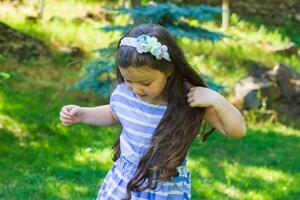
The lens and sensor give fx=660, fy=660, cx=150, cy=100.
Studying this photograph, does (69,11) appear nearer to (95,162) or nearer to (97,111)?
(95,162)

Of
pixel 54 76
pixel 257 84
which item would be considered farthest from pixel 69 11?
pixel 257 84

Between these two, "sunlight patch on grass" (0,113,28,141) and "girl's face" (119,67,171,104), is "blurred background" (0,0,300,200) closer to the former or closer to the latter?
"sunlight patch on grass" (0,113,28,141)

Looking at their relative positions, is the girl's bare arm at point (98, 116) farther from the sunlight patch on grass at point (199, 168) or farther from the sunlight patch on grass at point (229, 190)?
the sunlight patch on grass at point (199, 168)

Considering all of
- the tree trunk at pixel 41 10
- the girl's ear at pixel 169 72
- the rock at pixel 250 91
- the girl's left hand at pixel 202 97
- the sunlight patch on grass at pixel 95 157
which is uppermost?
the girl's ear at pixel 169 72

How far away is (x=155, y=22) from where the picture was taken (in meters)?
6.01

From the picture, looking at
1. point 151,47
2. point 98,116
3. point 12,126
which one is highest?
point 151,47

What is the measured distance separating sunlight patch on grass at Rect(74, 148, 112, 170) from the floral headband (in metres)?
2.71

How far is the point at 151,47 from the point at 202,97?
0.89ft

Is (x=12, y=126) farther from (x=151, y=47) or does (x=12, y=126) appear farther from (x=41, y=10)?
(x=151, y=47)

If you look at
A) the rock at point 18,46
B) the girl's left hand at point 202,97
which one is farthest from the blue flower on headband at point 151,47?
the rock at point 18,46

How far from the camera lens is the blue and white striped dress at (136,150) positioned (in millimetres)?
2602

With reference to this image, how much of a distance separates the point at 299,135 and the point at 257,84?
857 mm

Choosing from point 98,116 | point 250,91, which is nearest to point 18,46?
point 250,91

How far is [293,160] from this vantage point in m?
5.87
